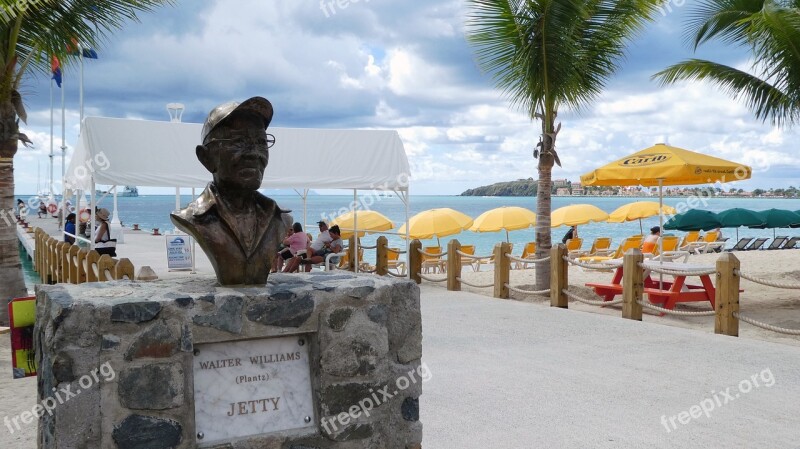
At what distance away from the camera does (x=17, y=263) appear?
9.71m

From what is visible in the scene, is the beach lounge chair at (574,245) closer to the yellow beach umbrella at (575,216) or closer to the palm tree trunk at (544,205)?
the yellow beach umbrella at (575,216)

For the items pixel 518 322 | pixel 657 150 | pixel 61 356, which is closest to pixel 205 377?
pixel 61 356

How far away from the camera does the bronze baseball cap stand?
393 centimetres

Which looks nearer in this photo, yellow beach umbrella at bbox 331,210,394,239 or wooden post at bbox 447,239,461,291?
wooden post at bbox 447,239,461,291

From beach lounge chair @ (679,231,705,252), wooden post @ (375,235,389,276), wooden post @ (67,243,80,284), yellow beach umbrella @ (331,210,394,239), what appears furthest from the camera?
beach lounge chair @ (679,231,705,252)

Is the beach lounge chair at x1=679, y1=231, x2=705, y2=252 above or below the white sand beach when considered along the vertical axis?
above

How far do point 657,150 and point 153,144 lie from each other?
27.7 feet

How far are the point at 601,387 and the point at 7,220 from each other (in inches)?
314

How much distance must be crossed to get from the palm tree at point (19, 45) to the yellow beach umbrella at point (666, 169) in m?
7.63

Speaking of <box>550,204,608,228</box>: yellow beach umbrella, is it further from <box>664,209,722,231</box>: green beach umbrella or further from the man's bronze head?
the man's bronze head

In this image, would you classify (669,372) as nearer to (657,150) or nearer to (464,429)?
(464,429)

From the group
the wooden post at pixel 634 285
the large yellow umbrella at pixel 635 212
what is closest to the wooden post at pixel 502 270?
the wooden post at pixel 634 285

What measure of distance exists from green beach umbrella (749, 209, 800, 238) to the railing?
26597 mm

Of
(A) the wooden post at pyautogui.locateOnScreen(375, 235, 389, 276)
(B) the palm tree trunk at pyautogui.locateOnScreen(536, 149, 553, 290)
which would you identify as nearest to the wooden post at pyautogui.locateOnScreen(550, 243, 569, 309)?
(B) the palm tree trunk at pyautogui.locateOnScreen(536, 149, 553, 290)
